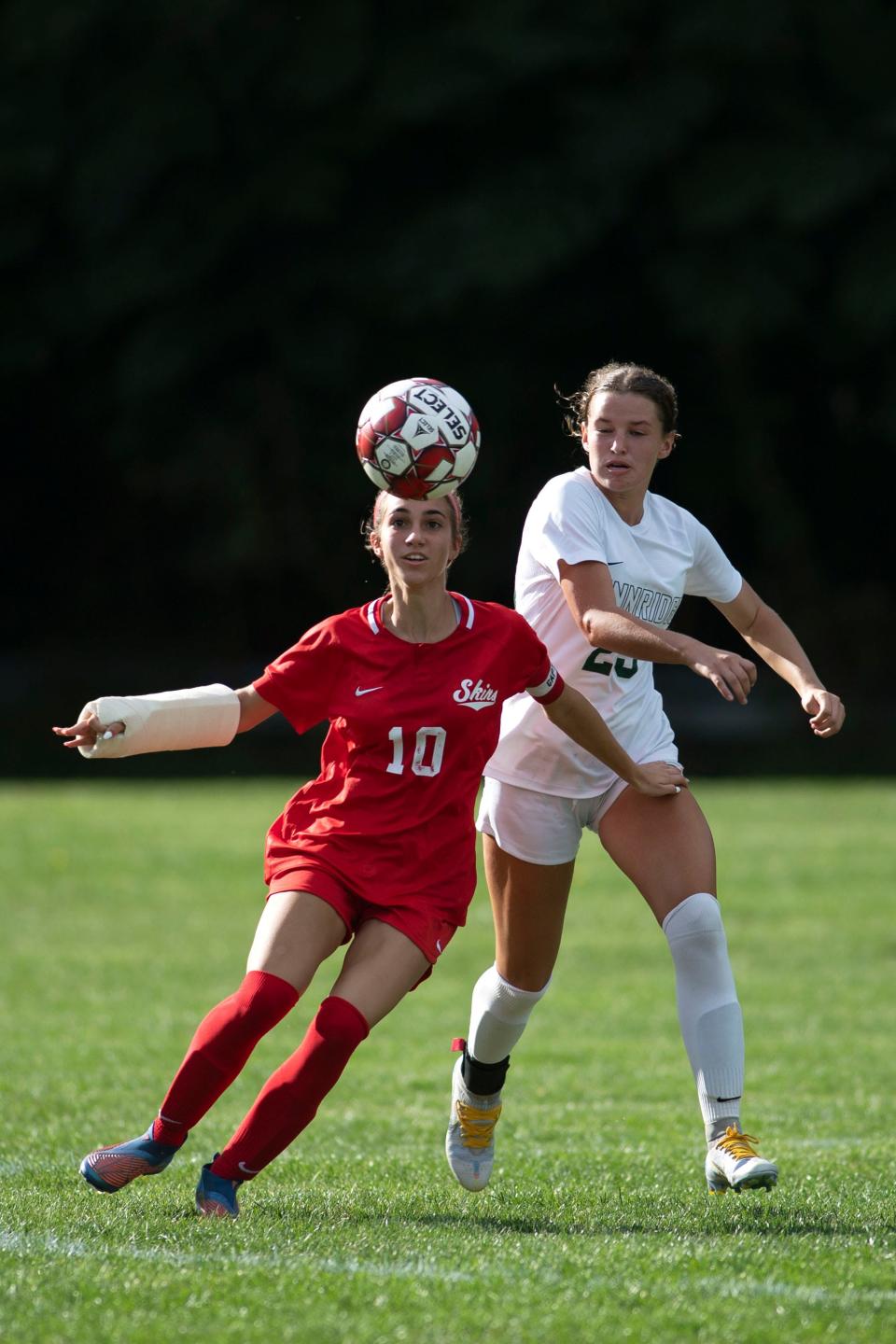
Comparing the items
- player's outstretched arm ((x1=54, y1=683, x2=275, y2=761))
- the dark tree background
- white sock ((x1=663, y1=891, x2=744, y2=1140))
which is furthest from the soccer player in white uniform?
the dark tree background

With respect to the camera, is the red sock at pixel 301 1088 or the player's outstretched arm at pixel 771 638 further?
the player's outstretched arm at pixel 771 638

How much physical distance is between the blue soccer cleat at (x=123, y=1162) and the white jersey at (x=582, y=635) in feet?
5.03

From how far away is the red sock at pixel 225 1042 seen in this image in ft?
16.1

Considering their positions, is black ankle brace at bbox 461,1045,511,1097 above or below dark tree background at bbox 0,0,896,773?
below

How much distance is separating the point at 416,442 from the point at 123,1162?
2.11m

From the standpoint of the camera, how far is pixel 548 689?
532 centimetres

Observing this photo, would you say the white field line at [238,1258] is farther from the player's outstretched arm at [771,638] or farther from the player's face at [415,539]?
the player's outstretched arm at [771,638]

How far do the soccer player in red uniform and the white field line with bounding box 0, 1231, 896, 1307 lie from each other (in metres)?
0.46

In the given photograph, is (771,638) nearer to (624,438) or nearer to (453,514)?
(624,438)

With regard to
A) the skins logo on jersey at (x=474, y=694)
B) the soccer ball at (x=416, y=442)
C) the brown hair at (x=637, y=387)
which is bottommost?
the skins logo on jersey at (x=474, y=694)

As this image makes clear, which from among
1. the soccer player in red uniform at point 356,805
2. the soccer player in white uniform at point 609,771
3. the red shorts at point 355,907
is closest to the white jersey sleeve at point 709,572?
the soccer player in white uniform at point 609,771

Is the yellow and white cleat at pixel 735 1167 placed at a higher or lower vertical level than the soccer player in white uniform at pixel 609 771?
lower

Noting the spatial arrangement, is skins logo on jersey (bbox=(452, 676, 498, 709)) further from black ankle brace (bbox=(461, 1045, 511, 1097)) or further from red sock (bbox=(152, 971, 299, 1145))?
black ankle brace (bbox=(461, 1045, 511, 1097))

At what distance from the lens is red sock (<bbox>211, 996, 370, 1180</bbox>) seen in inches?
192
